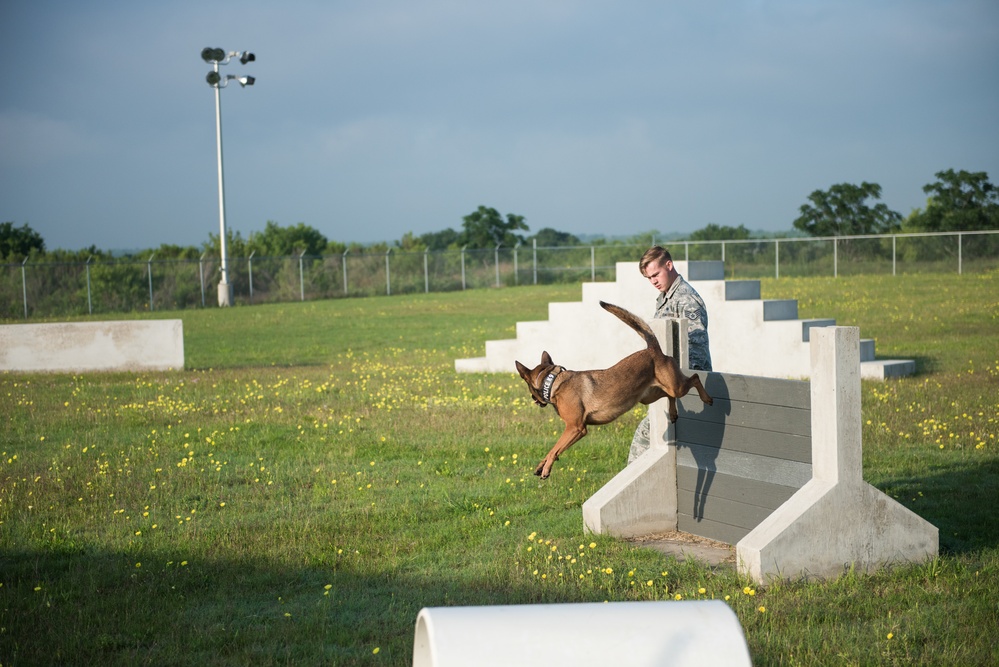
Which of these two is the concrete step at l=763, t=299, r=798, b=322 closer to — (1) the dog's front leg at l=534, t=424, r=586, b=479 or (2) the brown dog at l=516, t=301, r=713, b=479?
(2) the brown dog at l=516, t=301, r=713, b=479

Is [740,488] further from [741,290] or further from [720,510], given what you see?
[741,290]

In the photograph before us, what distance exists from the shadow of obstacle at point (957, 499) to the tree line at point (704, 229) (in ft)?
131

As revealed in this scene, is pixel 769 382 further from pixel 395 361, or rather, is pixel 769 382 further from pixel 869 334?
pixel 869 334

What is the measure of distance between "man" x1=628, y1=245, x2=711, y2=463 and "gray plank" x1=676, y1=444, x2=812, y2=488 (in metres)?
0.54

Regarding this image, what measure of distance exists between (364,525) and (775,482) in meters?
3.20

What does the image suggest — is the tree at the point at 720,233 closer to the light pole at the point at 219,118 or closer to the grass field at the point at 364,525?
the light pole at the point at 219,118

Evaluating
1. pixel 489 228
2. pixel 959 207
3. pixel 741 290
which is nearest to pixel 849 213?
pixel 959 207

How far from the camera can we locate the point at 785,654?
4867 mm

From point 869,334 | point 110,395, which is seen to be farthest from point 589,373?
point 869,334

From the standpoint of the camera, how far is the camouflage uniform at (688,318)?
7.74 metres

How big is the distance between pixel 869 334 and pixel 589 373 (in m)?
18.2

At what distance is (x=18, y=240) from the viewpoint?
59719 mm

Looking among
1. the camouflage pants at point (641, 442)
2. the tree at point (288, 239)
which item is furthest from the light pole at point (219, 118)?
the camouflage pants at point (641, 442)

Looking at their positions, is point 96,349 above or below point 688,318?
below
